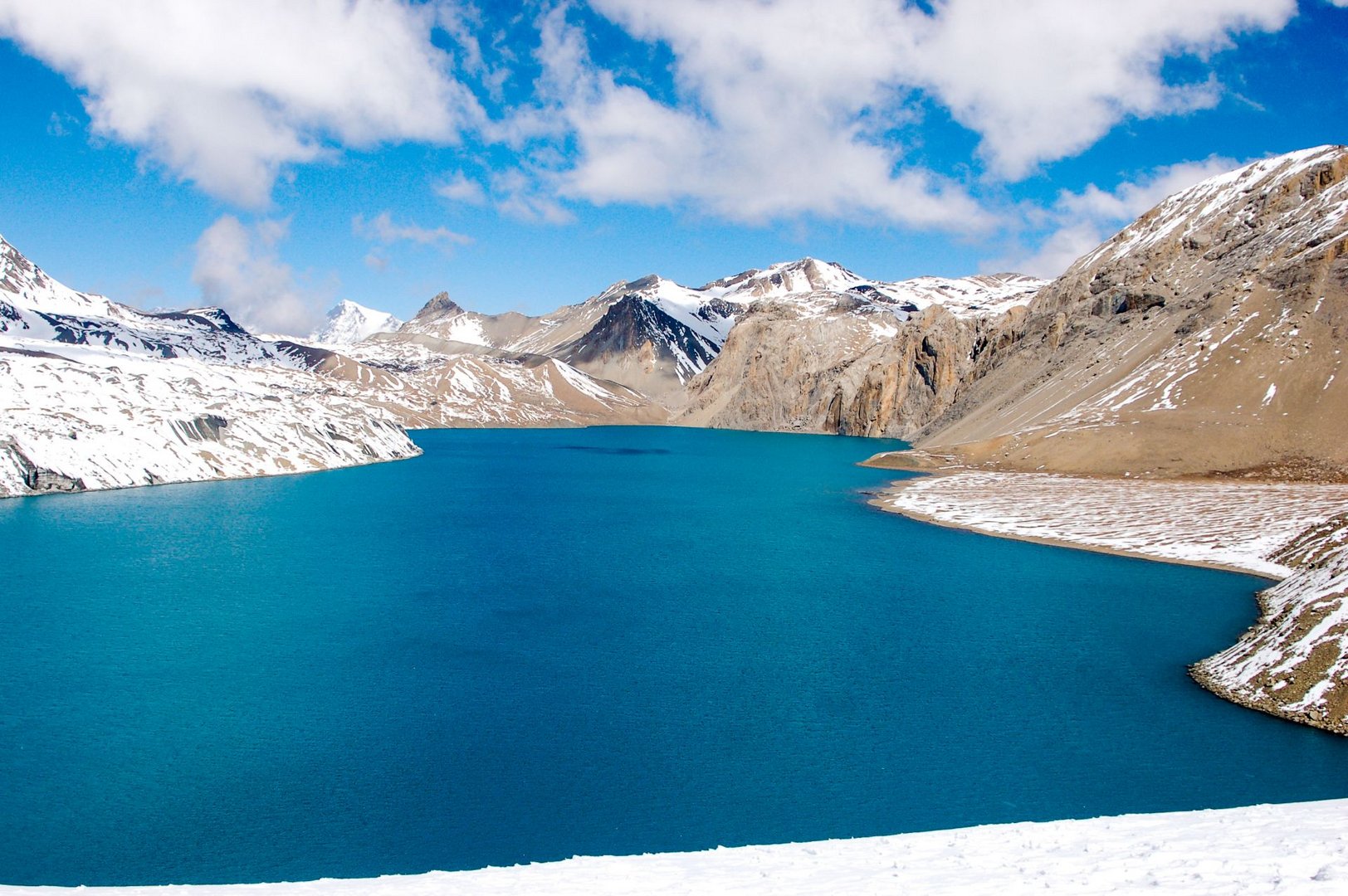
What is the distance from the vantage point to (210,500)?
245 feet

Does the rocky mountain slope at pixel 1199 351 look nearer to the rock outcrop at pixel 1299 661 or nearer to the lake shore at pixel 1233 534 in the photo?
the lake shore at pixel 1233 534

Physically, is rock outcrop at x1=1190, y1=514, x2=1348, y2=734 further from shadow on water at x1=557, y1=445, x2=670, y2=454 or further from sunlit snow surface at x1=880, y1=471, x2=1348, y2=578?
shadow on water at x1=557, y1=445, x2=670, y2=454

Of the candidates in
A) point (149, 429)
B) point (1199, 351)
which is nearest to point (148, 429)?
point (149, 429)

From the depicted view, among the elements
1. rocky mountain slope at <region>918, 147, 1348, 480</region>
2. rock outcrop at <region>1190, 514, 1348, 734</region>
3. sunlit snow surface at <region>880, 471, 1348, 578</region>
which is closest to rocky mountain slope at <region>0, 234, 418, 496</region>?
sunlit snow surface at <region>880, 471, 1348, 578</region>

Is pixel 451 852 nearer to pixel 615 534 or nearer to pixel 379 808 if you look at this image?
pixel 379 808

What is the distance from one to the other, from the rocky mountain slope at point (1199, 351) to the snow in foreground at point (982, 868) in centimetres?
6930

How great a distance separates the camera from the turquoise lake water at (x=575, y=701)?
19484mm

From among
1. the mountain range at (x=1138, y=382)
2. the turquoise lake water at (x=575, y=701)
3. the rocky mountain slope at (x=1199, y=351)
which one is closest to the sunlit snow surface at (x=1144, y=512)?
the turquoise lake water at (x=575, y=701)

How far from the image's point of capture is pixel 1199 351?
9088cm

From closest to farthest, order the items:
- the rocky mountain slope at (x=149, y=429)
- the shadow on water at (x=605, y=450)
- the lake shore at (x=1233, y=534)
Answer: the lake shore at (x=1233, y=534), the rocky mountain slope at (x=149, y=429), the shadow on water at (x=605, y=450)

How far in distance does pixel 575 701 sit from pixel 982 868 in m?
14.5

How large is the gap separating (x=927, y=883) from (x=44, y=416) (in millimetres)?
92317

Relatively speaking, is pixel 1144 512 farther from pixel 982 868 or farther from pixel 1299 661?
pixel 982 868

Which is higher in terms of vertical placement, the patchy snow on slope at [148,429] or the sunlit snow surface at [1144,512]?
the patchy snow on slope at [148,429]
